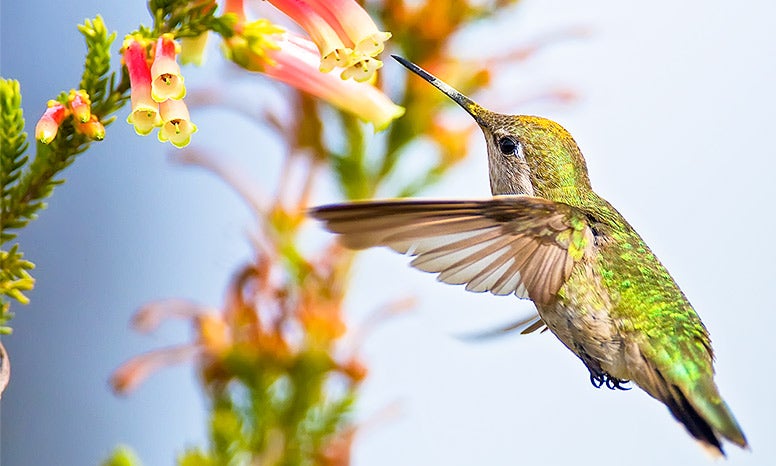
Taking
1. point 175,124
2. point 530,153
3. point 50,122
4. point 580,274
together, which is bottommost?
point 50,122

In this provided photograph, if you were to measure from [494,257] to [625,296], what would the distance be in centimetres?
37

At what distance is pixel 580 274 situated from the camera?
1.90 metres

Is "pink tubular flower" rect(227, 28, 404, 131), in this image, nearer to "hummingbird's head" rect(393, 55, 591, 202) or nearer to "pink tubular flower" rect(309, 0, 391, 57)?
"pink tubular flower" rect(309, 0, 391, 57)

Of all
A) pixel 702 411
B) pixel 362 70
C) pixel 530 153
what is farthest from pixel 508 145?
pixel 702 411

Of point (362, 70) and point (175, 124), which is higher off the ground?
point (362, 70)

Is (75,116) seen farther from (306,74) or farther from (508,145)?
(508,145)

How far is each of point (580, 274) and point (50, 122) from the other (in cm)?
107

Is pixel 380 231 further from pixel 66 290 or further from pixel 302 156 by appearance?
pixel 66 290

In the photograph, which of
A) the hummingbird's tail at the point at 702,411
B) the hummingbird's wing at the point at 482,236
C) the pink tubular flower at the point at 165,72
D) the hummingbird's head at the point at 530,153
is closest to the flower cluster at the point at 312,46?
the pink tubular flower at the point at 165,72

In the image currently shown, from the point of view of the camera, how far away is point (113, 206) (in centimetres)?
550

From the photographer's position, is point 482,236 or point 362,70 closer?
point 362,70

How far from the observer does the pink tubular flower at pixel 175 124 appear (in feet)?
4.31

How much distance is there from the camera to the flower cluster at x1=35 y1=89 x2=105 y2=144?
1194mm

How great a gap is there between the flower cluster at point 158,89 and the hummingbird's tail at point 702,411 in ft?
3.52
